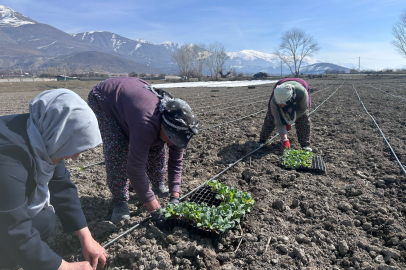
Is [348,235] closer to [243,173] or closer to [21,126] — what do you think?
[243,173]

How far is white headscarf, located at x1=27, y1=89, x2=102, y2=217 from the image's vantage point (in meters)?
1.31

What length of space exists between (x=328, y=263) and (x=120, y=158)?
1.83 m

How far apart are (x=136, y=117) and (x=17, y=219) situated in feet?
3.10

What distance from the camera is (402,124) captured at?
6449 millimetres

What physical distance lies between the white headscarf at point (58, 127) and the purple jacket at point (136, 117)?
553mm

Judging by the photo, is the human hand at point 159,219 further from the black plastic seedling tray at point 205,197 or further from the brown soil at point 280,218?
the black plastic seedling tray at point 205,197

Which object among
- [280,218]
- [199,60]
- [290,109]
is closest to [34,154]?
[280,218]

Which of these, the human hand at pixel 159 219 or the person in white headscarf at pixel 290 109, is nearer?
the human hand at pixel 159 219

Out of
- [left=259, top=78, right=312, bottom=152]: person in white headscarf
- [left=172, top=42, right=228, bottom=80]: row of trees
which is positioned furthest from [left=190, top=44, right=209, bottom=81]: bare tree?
[left=259, top=78, right=312, bottom=152]: person in white headscarf

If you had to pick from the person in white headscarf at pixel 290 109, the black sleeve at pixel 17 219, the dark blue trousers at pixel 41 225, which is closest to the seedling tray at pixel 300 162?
the person in white headscarf at pixel 290 109

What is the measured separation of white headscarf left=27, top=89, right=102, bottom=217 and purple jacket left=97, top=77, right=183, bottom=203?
0.55m

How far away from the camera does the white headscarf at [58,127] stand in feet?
4.30

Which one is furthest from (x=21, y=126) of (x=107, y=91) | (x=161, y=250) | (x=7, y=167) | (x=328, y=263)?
(x=328, y=263)

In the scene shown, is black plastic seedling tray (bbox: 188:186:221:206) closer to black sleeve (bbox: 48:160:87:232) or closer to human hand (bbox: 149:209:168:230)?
human hand (bbox: 149:209:168:230)
